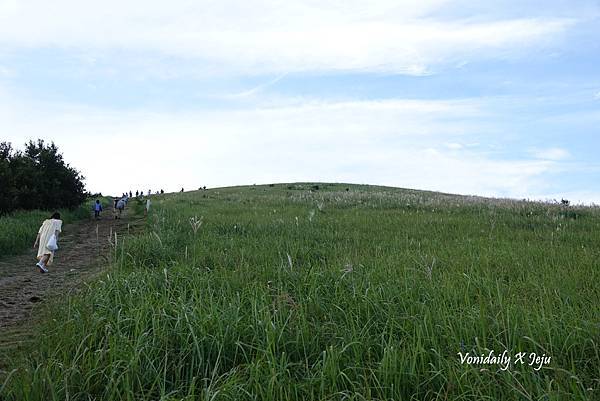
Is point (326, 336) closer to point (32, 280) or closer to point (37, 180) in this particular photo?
point (32, 280)

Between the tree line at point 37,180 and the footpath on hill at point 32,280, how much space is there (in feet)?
24.4

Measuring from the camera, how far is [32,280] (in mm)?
7930

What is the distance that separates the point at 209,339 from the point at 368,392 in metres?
1.31

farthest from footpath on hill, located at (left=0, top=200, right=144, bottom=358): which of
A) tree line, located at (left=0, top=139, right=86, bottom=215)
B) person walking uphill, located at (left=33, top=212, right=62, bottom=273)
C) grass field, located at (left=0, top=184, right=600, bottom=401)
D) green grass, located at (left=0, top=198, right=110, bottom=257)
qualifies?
tree line, located at (left=0, top=139, right=86, bottom=215)

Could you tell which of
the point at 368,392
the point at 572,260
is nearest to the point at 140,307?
the point at 368,392

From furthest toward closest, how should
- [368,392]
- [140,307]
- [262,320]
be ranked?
[140,307] < [262,320] < [368,392]

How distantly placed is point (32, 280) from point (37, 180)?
1634 cm

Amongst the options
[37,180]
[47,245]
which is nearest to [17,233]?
[47,245]

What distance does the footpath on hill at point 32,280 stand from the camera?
189 inches

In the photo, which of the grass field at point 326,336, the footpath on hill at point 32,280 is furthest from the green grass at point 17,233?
the grass field at point 326,336

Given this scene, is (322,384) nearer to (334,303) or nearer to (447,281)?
(334,303)

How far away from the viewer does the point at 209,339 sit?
128 inches

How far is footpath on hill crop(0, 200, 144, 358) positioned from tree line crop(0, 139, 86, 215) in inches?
293

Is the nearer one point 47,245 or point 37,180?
point 47,245
